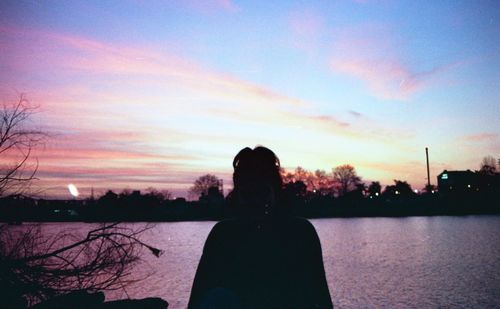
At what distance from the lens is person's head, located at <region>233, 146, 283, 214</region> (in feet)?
7.08

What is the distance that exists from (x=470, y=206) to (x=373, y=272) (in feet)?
199

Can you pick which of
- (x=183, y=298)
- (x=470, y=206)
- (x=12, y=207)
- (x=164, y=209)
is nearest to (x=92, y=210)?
(x=12, y=207)

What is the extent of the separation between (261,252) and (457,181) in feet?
352

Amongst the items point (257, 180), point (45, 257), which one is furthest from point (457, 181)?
point (257, 180)

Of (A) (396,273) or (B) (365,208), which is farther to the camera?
(B) (365,208)

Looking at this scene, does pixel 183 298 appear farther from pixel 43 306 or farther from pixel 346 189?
pixel 346 189

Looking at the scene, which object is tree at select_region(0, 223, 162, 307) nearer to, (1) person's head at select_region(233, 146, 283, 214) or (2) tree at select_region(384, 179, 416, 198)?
(1) person's head at select_region(233, 146, 283, 214)

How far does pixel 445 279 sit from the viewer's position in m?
21.2

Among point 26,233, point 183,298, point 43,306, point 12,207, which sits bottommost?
point 183,298

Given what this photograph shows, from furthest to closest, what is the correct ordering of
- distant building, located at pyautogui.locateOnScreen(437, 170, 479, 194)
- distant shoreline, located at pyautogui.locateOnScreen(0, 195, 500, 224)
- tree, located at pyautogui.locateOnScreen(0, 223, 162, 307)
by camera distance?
distant building, located at pyautogui.locateOnScreen(437, 170, 479, 194)
distant shoreline, located at pyautogui.locateOnScreen(0, 195, 500, 224)
tree, located at pyautogui.locateOnScreen(0, 223, 162, 307)

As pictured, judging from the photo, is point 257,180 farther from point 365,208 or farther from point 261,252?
point 365,208

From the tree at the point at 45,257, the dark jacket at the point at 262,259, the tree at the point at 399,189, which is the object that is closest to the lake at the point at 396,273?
the tree at the point at 45,257

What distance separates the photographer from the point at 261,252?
213 centimetres

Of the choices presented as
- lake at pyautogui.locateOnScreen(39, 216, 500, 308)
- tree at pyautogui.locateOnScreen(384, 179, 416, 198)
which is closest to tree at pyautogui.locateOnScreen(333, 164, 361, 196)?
tree at pyautogui.locateOnScreen(384, 179, 416, 198)
